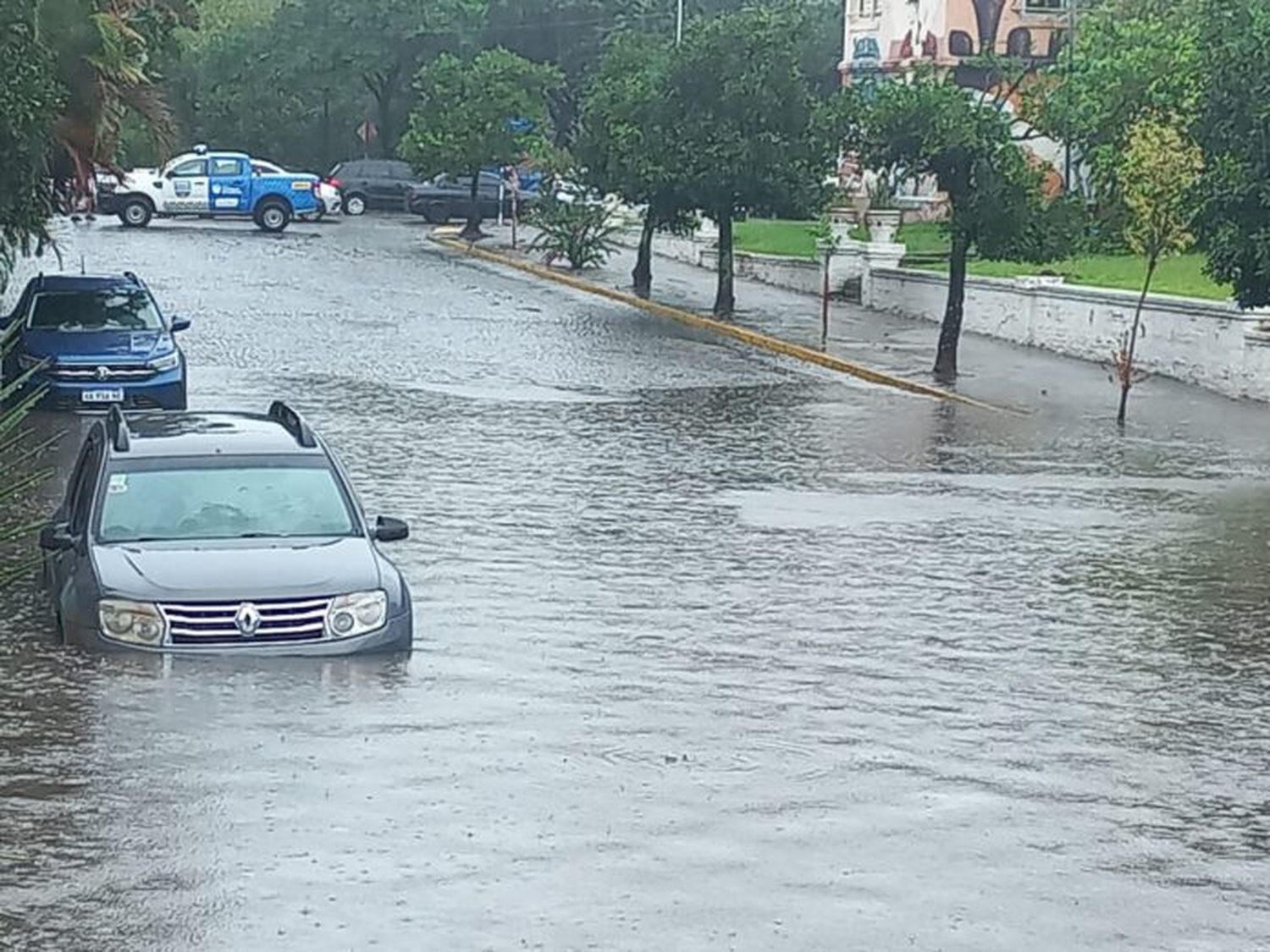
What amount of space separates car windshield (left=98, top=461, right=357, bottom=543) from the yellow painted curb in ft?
59.1

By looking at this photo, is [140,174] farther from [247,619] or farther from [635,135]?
[247,619]

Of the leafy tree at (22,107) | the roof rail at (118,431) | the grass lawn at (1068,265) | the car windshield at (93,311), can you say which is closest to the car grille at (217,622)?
the roof rail at (118,431)

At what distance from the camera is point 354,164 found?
7350 centimetres

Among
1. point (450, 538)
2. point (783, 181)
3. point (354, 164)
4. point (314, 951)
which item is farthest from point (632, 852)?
point (354, 164)

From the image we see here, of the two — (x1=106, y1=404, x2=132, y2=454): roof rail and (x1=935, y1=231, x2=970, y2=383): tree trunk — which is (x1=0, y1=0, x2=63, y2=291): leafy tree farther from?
(x1=935, y1=231, x2=970, y2=383): tree trunk

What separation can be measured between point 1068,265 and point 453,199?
2753 cm

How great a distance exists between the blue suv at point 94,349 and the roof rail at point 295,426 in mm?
10553

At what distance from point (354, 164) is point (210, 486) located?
197ft

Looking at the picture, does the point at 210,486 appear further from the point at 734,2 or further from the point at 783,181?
the point at 734,2

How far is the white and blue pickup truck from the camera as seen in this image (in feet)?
205

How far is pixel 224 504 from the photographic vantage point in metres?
14.5

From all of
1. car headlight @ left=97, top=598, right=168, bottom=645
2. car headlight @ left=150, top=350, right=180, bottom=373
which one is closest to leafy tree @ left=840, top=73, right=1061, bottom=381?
car headlight @ left=150, top=350, right=180, bottom=373

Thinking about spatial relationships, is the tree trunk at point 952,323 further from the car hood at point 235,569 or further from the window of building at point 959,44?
the window of building at point 959,44

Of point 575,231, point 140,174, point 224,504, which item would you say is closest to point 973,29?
point 575,231
